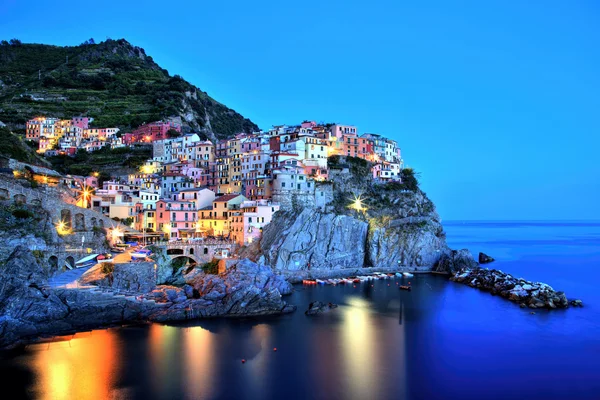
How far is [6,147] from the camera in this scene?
47.2 m

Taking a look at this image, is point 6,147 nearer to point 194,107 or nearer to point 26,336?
point 26,336

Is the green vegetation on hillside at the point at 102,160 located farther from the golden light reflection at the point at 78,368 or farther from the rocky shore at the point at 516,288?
the rocky shore at the point at 516,288

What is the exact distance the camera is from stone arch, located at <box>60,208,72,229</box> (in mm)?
37969

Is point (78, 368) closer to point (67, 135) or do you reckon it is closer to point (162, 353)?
point (162, 353)

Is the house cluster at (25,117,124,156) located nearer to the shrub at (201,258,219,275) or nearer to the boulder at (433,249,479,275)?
the shrub at (201,258,219,275)

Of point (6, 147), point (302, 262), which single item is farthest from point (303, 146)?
point (6, 147)

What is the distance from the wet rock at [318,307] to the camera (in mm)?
33091

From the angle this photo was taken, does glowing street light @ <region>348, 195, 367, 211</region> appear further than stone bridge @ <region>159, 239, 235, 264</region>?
Yes

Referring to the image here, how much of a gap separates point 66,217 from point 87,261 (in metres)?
5.57

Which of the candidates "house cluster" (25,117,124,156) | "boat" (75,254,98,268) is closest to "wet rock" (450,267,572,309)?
"boat" (75,254,98,268)

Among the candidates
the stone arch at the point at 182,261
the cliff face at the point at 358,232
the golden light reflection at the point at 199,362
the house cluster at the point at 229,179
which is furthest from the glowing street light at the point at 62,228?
the cliff face at the point at 358,232

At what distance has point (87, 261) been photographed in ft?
115

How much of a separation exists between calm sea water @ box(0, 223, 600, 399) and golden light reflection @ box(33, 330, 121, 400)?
47mm

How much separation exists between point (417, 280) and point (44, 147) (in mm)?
53588
